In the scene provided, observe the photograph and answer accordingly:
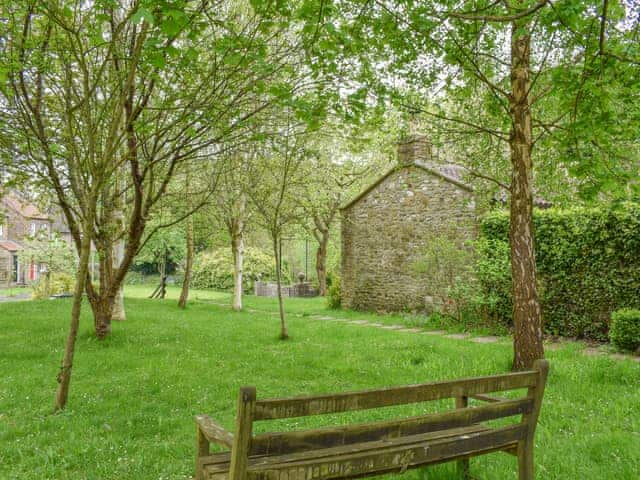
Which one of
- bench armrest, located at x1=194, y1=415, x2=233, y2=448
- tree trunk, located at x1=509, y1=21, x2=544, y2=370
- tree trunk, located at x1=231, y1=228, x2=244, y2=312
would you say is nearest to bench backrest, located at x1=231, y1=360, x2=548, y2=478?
bench armrest, located at x1=194, y1=415, x2=233, y2=448

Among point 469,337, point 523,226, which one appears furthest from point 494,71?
point 469,337

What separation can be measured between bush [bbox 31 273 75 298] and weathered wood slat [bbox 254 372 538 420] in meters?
22.4

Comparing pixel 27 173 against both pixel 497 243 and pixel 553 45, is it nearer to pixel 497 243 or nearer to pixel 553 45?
pixel 553 45

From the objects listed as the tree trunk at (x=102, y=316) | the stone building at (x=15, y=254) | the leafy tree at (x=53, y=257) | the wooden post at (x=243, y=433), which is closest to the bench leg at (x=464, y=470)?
the wooden post at (x=243, y=433)

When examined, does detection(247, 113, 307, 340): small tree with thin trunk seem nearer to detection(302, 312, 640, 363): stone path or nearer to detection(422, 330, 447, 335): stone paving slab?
detection(302, 312, 640, 363): stone path

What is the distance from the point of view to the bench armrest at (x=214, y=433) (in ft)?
9.25

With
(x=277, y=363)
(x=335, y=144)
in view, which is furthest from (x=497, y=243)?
(x=335, y=144)

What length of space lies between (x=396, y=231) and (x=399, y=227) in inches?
7.4

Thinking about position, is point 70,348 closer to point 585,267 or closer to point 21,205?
point 585,267

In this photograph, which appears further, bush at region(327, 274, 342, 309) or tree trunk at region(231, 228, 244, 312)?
bush at region(327, 274, 342, 309)

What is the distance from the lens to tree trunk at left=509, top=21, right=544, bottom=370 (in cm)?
696

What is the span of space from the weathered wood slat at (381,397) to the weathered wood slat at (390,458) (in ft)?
0.90

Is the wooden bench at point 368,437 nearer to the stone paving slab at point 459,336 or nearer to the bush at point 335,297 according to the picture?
the stone paving slab at point 459,336

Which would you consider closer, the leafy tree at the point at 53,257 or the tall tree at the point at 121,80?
the tall tree at the point at 121,80
